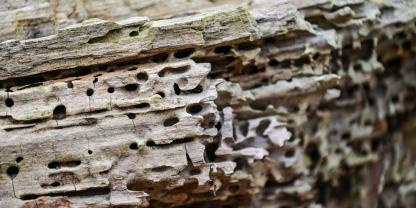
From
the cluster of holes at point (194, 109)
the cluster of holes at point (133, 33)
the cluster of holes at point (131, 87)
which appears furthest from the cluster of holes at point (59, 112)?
the cluster of holes at point (194, 109)

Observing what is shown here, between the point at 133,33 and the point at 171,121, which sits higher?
the point at 133,33

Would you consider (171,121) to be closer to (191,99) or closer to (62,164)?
(191,99)

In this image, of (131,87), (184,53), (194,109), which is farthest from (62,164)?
(184,53)

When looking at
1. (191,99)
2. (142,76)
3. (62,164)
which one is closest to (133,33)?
(142,76)

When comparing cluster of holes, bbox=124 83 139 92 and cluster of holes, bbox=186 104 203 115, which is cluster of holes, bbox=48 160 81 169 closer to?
cluster of holes, bbox=124 83 139 92

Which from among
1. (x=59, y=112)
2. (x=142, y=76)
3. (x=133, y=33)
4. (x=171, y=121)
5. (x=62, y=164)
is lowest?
(x=62, y=164)

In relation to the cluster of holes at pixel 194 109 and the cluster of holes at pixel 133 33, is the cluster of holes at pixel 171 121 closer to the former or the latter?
the cluster of holes at pixel 194 109

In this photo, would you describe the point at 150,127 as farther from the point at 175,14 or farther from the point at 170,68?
the point at 175,14

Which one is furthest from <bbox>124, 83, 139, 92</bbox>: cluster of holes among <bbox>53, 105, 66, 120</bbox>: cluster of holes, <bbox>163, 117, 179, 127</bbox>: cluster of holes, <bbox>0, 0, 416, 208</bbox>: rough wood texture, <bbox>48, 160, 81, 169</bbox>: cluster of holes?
<bbox>48, 160, 81, 169</bbox>: cluster of holes

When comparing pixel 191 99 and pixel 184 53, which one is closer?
pixel 191 99
